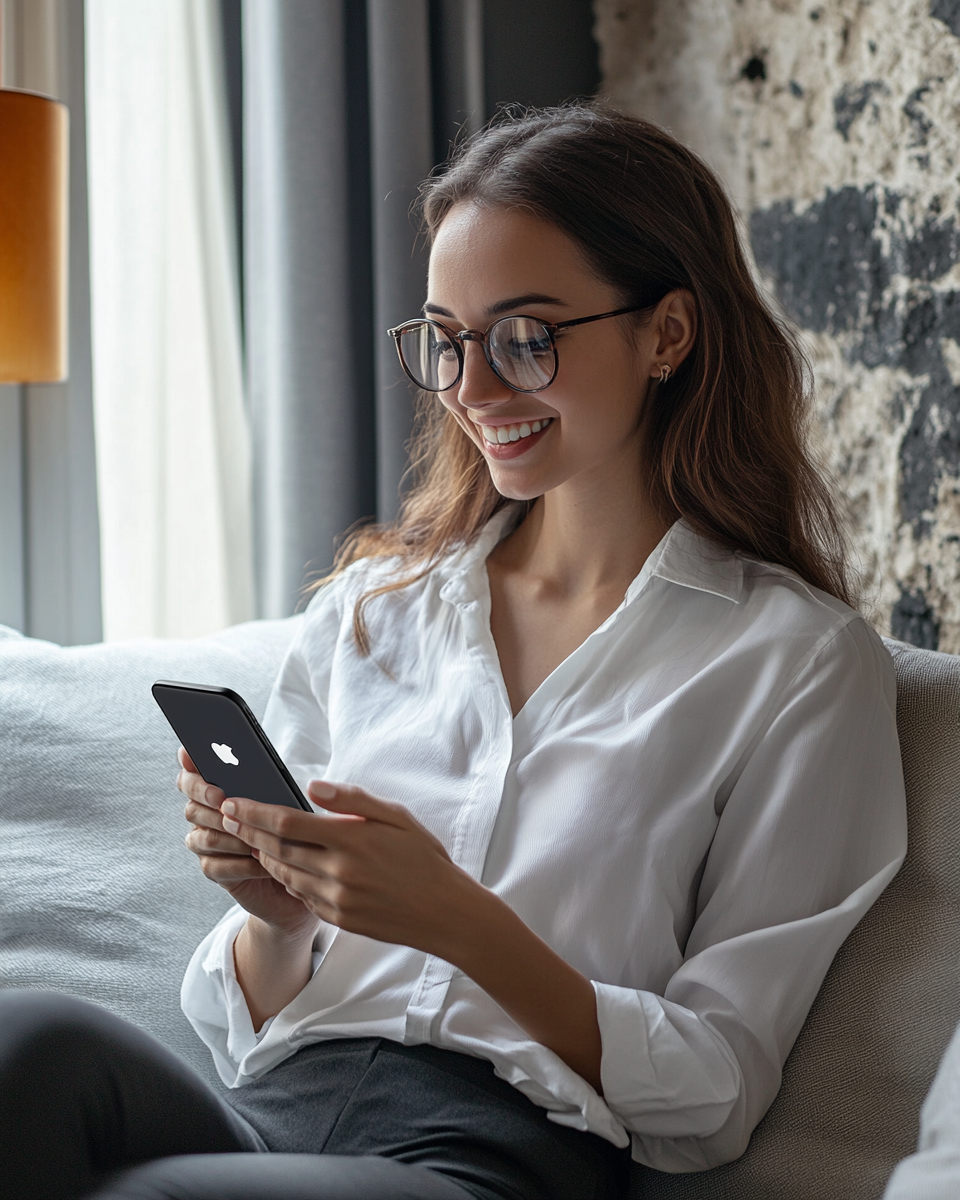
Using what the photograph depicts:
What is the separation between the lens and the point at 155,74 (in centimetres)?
205

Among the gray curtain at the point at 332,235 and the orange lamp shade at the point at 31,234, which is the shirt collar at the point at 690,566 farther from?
the gray curtain at the point at 332,235

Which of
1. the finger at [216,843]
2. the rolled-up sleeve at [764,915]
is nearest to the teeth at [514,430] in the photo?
the rolled-up sleeve at [764,915]

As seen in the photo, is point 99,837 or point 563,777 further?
point 99,837

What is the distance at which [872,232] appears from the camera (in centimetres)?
174

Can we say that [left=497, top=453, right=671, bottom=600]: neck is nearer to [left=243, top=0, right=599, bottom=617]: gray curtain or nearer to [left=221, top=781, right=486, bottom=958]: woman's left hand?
[left=221, top=781, right=486, bottom=958]: woman's left hand

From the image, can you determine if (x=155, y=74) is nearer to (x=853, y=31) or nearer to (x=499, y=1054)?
(x=853, y=31)

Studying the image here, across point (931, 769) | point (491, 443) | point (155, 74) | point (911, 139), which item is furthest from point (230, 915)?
point (155, 74)

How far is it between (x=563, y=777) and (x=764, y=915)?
0.21 meters

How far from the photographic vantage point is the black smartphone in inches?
34.0

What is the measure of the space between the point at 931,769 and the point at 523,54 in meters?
1.85

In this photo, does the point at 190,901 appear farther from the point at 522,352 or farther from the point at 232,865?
the point at 522,352

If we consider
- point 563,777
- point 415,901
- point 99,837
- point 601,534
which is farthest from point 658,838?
point 99,837

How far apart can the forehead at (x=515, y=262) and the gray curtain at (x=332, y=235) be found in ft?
3.09

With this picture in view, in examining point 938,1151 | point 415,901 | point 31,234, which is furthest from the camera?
point 31,234
